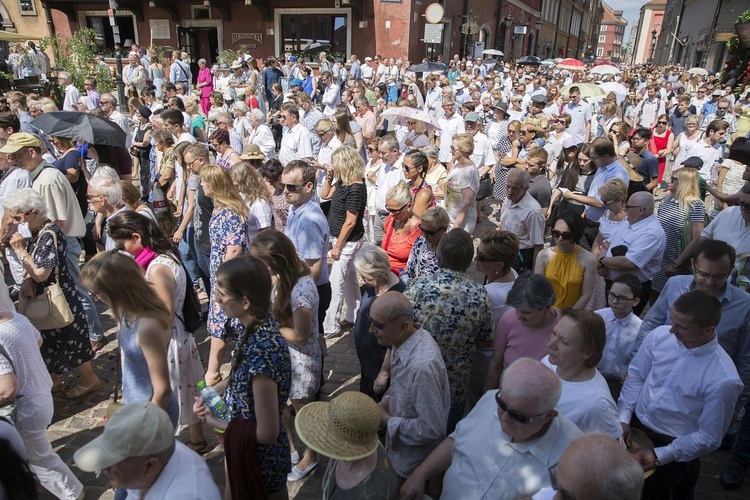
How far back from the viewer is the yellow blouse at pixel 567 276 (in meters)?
3.80

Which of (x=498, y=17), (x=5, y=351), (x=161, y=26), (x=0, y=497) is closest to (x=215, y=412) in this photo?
(x=0, y=497)

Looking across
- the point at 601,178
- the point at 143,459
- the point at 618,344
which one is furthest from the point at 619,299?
the point at 143,459

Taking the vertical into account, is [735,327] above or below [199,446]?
above

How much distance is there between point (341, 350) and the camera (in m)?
5.08

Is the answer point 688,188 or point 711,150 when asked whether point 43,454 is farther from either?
point 711,150

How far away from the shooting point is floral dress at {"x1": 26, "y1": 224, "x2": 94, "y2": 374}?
3783mm

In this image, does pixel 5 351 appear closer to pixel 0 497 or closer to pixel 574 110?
pixel 0 497

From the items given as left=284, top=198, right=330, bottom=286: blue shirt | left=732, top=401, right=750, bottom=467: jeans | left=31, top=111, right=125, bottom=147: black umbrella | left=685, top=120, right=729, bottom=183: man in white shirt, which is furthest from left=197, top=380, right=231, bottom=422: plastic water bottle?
left=685, top=120, right=729, bottom=183: man in white shirt

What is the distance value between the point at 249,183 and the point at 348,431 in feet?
10.7

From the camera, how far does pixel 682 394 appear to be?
2621 millimetres

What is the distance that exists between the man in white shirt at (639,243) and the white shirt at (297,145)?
4460 mm

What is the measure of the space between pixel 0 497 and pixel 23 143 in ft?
12.8

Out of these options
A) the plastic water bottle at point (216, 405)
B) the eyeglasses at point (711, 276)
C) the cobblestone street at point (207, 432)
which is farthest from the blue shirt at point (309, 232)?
the eyeglasses at point (711, 276)

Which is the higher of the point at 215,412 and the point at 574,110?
the point at 574,110
